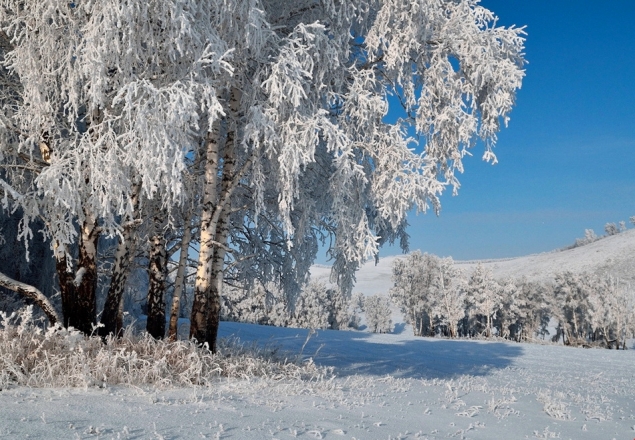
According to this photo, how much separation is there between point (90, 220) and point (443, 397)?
5.09m

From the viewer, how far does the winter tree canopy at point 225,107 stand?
5.31 metres

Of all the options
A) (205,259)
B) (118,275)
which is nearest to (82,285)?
(118,275)

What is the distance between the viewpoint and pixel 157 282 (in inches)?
365

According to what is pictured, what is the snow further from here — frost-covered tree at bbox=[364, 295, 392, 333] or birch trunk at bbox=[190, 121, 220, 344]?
frost-covered tree at bbox=[364, 295, 392, 333]

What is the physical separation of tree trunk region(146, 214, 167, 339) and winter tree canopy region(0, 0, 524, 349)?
1052 millimetres

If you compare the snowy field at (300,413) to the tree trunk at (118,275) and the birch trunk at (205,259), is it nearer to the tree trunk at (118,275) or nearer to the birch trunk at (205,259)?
the birch trunk at (205,259)

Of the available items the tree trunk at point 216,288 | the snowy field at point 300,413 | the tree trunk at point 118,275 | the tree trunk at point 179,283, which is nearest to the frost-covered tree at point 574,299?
the snowy field at point 300,413

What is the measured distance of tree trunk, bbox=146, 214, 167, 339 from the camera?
30.3ft

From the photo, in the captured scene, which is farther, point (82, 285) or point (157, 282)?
point (157, 282)

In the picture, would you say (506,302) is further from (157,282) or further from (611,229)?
(611,229)

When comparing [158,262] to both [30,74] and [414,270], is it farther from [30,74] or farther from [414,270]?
[414,270]

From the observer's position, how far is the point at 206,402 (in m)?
4.17

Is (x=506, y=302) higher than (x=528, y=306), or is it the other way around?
(x=506, y=302)

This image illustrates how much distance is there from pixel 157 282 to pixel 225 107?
3.74 m
